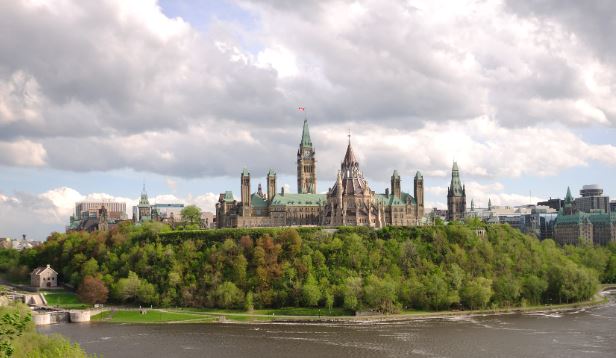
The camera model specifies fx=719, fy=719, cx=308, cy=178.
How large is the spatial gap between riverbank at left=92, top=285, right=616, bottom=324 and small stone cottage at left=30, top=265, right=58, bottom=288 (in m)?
34.3

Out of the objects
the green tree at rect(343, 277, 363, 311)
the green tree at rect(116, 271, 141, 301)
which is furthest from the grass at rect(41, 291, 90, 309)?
the green tree at rect(343, 277, 363, 311)

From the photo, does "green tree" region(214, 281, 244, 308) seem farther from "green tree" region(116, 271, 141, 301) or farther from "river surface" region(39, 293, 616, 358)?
"green tree" region(116, 271, 141, 301)

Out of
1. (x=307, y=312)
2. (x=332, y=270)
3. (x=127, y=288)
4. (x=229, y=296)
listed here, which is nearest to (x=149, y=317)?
(x=229, y=296)

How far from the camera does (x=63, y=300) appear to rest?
14162 cm

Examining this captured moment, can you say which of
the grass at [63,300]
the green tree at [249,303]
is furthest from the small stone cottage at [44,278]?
the green tree at [249,303]

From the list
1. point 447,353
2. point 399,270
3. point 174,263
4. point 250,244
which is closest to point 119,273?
point 174,263

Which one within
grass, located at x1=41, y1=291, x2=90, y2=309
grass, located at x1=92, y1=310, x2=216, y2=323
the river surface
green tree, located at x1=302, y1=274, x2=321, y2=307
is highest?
green tree, located at x1=302, y1=274, x2=321, y2=307

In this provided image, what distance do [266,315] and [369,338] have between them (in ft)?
98.2

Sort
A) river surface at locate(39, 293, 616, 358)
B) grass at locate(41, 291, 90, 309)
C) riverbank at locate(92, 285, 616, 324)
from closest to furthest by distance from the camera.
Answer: river surface at locate(39, 293, 616, 358)
riverbank at locate(92, 285, 616, 324)
grass at locate(41, 291, 90, 309)

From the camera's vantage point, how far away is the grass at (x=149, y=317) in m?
121

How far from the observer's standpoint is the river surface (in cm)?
8800

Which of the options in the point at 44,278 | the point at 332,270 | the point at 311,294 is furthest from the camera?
the point at 44,278

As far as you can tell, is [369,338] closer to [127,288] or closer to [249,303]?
[249,303]

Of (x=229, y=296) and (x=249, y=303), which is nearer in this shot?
(x=249, y=303)
